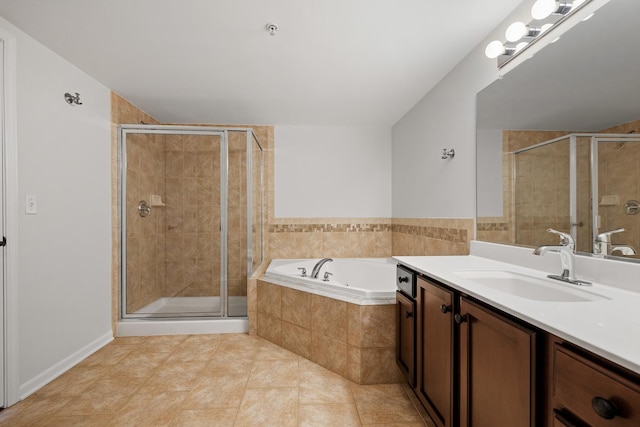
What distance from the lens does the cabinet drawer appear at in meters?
0.59

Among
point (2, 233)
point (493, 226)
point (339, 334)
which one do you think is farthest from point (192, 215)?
point (493, 226)

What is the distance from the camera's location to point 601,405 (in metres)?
0.64

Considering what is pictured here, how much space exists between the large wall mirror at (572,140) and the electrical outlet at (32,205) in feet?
9.27

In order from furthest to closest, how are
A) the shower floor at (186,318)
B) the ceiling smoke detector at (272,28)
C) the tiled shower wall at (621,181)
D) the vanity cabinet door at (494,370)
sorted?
the shower floor at (186,318), the ceiling smoke detector at (272,28), the tiled shower wall at (621,181), the vanity cabinet door at (494,370)

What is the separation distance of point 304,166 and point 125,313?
237cm

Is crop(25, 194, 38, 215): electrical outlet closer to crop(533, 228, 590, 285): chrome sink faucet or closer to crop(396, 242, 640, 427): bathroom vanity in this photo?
crop(396, 242, 640, 427): bathroom vanity

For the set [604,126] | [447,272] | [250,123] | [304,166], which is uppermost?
[250,123]

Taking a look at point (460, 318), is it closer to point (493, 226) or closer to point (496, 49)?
point (493, 226)

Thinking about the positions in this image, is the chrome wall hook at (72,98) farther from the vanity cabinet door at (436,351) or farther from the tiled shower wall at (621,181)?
the tiled shower wall at (621,181)

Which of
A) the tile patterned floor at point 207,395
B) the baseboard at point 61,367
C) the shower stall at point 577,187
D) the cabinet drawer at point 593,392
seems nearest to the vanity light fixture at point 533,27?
the shower stall at point 577,187

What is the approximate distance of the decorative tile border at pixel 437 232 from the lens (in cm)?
221

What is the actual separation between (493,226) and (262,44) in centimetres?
187

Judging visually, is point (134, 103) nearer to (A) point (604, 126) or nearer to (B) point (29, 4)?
(B) point (29, 4)

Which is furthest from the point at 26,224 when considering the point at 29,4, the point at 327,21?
the point at 327,21
